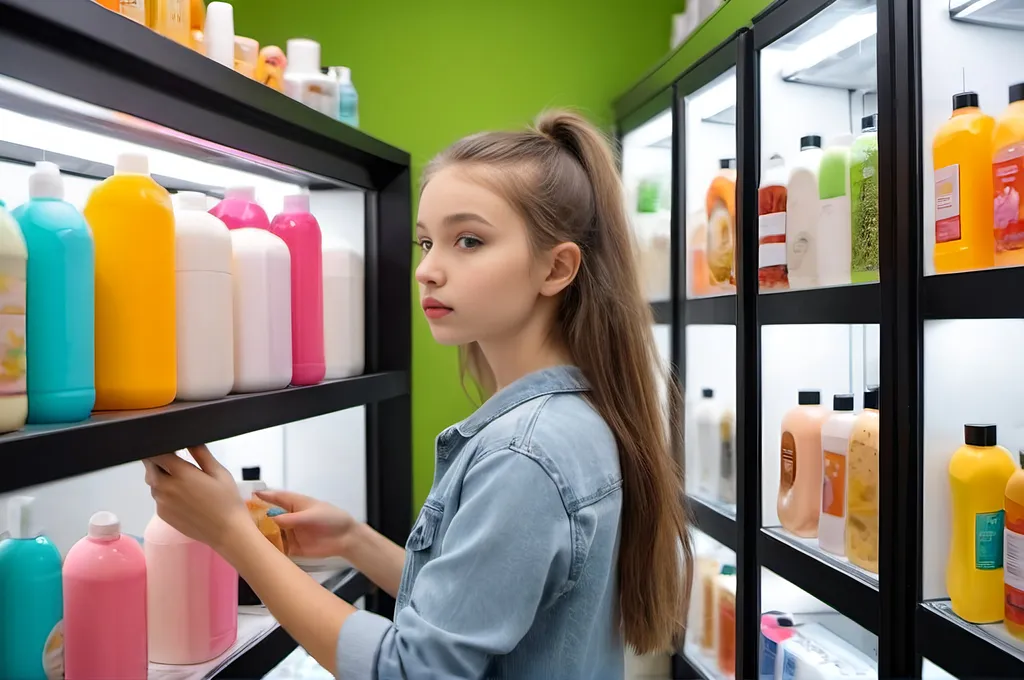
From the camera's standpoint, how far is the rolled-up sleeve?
98 cm

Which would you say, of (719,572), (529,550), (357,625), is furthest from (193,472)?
(719,572)

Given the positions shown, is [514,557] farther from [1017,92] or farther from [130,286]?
[1017,92]

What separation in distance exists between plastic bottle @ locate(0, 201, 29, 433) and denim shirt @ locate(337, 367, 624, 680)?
0.47 m

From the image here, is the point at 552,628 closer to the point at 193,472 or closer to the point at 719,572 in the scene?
the point at 193,472

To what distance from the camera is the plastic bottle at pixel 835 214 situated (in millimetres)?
1693

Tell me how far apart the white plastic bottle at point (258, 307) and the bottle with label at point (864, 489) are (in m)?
1.13

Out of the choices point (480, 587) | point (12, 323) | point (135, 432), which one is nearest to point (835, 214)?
point (480, 587)

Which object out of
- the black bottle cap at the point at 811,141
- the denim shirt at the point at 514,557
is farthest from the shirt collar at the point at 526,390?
the black bottle cap at the point at 811,141

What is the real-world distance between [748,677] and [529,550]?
1.28m

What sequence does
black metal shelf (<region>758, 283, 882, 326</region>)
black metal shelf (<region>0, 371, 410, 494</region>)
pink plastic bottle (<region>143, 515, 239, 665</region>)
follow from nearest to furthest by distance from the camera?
black metal shelf (<region>0, 371, 410, 494</region>)
pink plastic bottle (<region>143, 515, 239, 665</region>)
black metal shelf (<region>758, 283, 882, 326</region>)

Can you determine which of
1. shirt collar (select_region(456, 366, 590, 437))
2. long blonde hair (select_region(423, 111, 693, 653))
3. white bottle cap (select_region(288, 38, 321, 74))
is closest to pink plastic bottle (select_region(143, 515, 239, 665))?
shirt collar (select_region(456, 366, 590, 437))

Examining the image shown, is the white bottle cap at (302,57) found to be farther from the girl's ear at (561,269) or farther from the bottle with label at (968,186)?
the bottle with label at (968,186)

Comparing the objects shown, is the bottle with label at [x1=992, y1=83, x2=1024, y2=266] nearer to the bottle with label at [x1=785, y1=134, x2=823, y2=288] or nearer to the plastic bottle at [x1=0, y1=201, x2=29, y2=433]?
the bottle with label at [x1=785, y1=134, x2=823, y2=288]

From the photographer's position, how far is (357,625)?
1.04 meters
